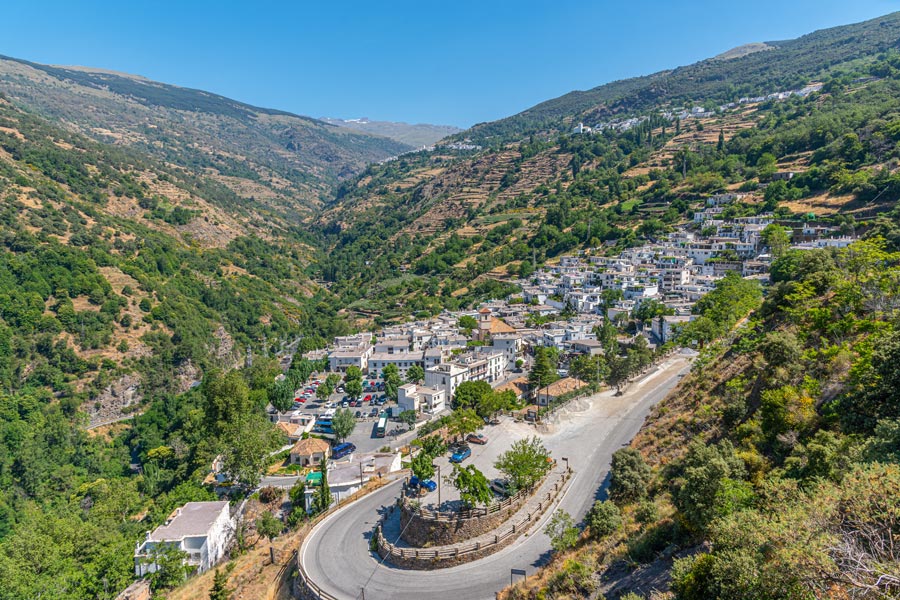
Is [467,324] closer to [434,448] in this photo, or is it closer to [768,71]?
[434,448]

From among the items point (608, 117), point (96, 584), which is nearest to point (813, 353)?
point (96, 584)

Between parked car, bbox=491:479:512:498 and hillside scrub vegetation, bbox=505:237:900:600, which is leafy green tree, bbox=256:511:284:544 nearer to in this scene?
parked car, bbox=491:479:512:498

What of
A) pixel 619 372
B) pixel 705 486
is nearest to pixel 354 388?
pixel 619 372

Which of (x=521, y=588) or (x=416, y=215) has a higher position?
(x=416, y=215)

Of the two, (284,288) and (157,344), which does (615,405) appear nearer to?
(157,344)

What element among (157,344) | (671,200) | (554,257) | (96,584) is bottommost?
(96,584)

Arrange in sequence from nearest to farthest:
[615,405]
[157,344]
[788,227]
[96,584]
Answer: [96,584] < [615,405] < [788,227] < [157,344]

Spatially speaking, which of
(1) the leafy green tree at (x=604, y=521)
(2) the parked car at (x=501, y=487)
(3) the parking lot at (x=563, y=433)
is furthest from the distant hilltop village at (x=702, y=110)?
(1) the leafy green tree at (x=604, y=521)
